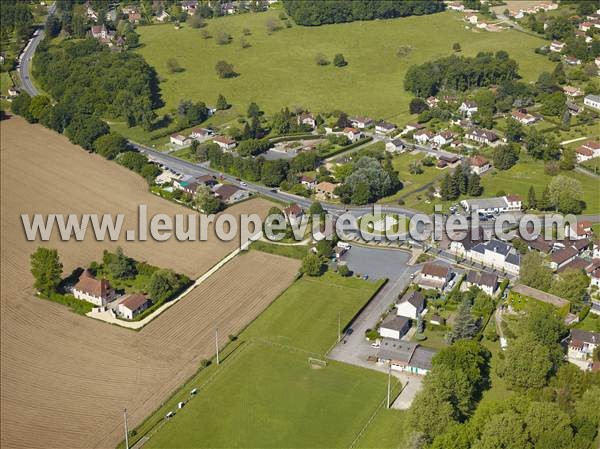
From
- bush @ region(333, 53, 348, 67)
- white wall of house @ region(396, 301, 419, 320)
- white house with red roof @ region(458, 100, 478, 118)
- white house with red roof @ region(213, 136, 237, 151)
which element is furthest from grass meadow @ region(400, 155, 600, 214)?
bush @ region(333, 53, 348, 67)

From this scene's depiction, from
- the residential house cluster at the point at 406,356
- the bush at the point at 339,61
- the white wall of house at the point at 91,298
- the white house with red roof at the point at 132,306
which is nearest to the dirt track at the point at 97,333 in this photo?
the white house with red roof at the point at 132,306

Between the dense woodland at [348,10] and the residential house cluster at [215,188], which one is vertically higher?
the dense woodland at [348,10]

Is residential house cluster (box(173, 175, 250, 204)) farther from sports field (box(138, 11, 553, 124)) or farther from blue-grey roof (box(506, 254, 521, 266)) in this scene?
blue-grey roof (box(506, 254, 521, 266))

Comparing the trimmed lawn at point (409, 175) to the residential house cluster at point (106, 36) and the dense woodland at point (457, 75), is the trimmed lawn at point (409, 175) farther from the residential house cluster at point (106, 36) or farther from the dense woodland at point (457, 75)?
the residential house cluster at point (106, 36)

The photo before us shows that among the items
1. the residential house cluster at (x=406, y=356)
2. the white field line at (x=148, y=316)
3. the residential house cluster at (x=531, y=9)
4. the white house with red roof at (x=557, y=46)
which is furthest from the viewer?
the residential house cluster at (x=531, y=9)

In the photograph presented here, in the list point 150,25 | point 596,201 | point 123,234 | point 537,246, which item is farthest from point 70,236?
point 150,25

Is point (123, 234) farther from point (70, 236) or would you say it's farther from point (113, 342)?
Answer: point (113, 342)
